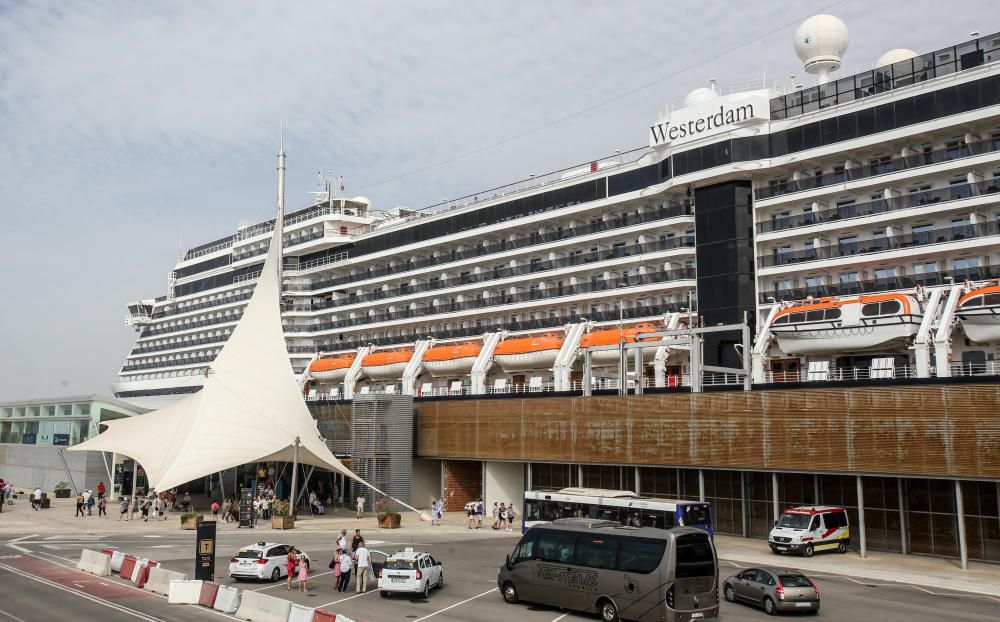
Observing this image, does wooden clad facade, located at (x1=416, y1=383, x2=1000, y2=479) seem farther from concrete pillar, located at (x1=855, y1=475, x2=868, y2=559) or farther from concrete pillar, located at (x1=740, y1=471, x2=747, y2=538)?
concrete pillar, located at (x1=740, y1=471, x2=747, y2=538)

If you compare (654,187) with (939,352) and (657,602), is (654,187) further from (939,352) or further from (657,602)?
(657,602)

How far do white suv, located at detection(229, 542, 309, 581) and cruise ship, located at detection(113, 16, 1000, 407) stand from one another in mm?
21808

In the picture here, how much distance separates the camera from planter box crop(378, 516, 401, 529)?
137ft

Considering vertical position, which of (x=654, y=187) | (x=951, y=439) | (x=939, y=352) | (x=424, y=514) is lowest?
(x=424, y=514)

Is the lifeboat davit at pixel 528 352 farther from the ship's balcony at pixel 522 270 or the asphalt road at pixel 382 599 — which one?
the asphalt road at pixel 382 599

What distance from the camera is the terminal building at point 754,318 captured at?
1283 inches

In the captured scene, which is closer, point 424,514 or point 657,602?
point 657,602

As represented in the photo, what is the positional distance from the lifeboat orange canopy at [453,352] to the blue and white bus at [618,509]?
22092 millimetres

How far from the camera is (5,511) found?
4838 centimetres

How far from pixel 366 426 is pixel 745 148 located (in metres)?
26.3

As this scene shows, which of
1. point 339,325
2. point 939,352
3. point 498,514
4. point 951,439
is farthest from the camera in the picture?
point 339,325

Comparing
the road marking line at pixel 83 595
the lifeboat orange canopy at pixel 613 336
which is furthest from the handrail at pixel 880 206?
the road marking line at pixel 83 595

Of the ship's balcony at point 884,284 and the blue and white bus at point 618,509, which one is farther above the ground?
the ship's balcony at point 884,284

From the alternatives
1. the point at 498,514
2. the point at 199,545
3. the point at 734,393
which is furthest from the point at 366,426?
the point at 199,545
